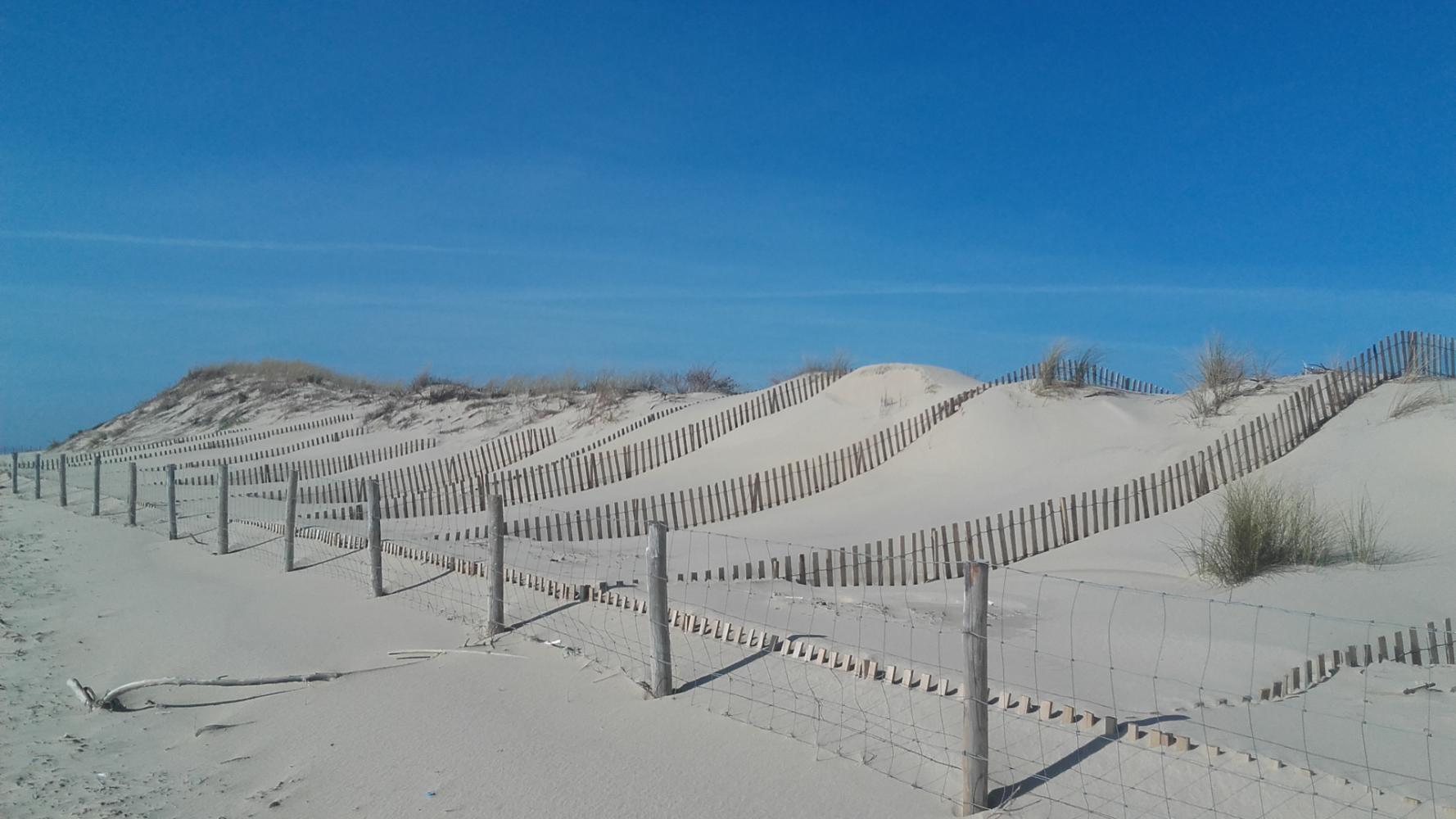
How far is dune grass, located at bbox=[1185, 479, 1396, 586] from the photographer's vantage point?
1056cm

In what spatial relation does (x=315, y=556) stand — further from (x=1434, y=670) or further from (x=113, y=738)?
(x=1434, y=670)

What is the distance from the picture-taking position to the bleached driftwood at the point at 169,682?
7.15m

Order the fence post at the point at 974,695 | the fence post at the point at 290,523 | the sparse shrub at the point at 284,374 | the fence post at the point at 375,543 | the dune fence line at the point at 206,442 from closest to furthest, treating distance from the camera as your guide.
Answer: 1. the fence post at the point at 974,695
2. the fence post at the point at 375,543
3. the fence post at the point at 290,523
4. the dune fence line at the point at 206,442
5. the sparse shrub at the point at 284,374

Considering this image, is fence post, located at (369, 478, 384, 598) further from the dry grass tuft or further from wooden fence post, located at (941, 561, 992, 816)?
the dry grass tuft

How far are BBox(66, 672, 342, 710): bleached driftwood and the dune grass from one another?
30.6 feet

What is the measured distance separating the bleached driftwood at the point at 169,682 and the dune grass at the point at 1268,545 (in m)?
9.33

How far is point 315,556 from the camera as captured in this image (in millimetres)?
13328

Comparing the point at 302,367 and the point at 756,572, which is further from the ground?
the point at 302,367

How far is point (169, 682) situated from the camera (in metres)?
7.33

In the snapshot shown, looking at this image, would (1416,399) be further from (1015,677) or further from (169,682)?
(169,682)

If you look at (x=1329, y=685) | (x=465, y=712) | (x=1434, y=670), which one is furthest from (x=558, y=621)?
(x=1434, y=670)

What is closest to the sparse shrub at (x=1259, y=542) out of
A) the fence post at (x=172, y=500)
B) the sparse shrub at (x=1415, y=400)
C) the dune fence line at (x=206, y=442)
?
the sparse shrub at (x=1415, y=400)

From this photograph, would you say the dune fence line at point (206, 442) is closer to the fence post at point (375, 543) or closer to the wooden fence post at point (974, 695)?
the fence post at point (375, 543)

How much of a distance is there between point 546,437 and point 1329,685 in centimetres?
2400
